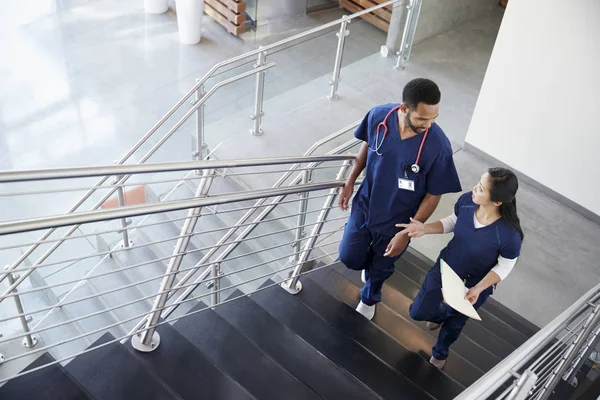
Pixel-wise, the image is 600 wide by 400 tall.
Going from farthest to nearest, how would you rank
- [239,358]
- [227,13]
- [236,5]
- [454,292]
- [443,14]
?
1. [227,13]
2. [236,5]
3. [443,14]
4. [239,358]
5. [454,292]

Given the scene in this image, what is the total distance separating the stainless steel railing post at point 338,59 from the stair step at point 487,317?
237 cm

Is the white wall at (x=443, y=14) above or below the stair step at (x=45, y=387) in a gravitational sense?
below

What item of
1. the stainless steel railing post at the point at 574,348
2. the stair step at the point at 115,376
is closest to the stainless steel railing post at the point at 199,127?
the stair step at the point at 115,376

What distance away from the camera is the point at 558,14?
4902 mm

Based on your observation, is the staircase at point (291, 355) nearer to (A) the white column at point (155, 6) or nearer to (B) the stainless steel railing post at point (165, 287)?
(B) the stainless steel railing post at point (165, 287)

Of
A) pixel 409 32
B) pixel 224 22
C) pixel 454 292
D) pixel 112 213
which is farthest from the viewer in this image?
pixel 224 22

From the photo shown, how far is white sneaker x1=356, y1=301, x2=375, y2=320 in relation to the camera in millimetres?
3762

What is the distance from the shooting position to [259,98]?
18.1 ft

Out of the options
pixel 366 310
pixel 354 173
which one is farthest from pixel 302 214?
pixel 366 310

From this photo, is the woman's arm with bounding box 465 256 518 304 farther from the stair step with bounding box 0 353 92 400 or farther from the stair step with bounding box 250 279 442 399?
the stair step with bounding box 0 353 92 400

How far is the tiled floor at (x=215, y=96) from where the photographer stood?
16.9 ft

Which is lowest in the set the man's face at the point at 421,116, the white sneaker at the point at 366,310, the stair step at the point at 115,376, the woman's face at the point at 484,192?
the white sneaker at the point at 366,310

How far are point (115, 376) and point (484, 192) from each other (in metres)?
1.76

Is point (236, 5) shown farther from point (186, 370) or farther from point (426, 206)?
point (186, 370)
